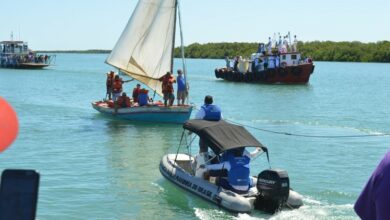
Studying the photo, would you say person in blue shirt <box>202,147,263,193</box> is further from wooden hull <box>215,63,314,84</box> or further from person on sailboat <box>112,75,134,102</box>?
wooden hull <box>215,63,314,84</box>

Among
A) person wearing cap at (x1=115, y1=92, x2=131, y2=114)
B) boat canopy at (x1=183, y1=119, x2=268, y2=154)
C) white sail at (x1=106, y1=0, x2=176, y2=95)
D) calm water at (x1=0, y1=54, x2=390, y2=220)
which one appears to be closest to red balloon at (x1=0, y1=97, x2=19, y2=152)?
calm water at (x1=0, y1=54, x2=390, y2=220)

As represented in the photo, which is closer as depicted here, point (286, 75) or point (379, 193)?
point (379, 193)

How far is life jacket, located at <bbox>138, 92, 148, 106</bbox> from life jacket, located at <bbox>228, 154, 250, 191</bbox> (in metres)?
13.6

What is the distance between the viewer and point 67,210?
471 inches

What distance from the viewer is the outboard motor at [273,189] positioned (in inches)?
425

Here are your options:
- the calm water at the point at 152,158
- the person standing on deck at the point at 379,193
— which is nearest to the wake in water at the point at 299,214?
the calm water at the point at 152,158

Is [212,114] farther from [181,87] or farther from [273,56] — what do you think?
[273,56]

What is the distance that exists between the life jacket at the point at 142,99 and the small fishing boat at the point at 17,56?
5993cm

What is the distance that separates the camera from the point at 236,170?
37.8ft

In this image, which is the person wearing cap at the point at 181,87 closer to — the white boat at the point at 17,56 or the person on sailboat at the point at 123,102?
the person on sailboat at the point at 123,102

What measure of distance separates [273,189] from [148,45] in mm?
17041

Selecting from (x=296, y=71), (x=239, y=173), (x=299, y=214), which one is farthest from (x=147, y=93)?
(x=296, y=71)

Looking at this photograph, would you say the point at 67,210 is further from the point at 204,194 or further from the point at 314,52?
the point at 314,52

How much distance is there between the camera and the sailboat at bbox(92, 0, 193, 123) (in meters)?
26.6
